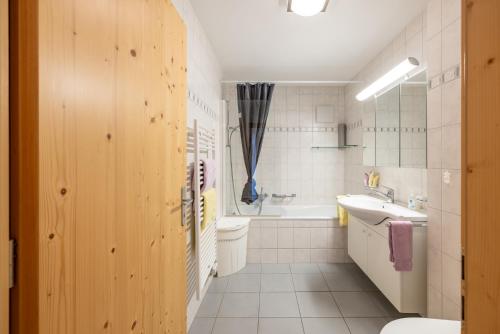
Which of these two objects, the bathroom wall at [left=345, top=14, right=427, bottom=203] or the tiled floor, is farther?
the bathroom wall at [left=345, top=14, right=427, bottom=203]

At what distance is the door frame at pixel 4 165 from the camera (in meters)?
0.52

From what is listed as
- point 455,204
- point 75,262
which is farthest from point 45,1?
point 455,204

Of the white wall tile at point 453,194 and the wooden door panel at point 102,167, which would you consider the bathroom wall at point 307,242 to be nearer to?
the white wall tile at point 453,194

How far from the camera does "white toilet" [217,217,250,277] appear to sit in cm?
290

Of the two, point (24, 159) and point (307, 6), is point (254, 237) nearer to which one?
point (307, 6)

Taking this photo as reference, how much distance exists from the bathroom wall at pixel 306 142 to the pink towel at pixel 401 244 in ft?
7.05

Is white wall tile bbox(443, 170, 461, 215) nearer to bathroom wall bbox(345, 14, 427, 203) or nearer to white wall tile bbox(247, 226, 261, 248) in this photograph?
bathroom wall bbox(345, 14, 427, 203)

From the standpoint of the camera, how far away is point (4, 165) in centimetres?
52

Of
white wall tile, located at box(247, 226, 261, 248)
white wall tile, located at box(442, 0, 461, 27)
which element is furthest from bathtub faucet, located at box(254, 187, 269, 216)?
white wall tile, located at box(442, 0, 461, 27)

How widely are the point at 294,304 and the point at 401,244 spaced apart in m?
1.05

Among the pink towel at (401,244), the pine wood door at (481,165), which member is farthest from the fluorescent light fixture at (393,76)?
the pine wood door at (481,165)

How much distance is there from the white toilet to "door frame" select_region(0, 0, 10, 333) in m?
2.39

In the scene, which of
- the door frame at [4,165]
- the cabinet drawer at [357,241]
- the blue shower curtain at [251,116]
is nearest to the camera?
the door frame at [4,165]

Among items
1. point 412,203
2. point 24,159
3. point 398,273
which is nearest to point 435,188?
point 412,203
